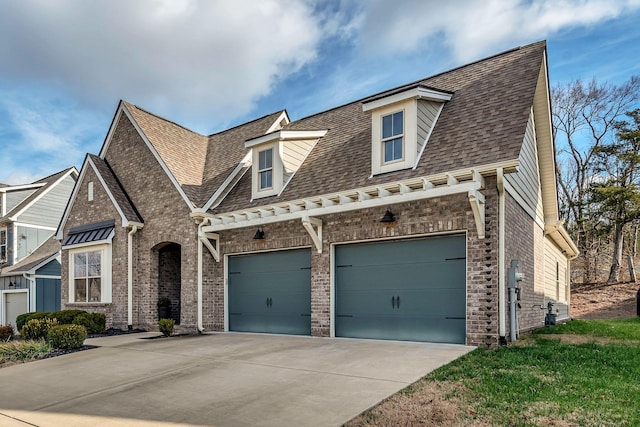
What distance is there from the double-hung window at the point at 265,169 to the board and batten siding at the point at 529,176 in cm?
645

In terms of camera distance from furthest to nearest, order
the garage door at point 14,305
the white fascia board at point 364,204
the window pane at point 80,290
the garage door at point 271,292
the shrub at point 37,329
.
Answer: the garage door at point 14,305 < the window pane at point 80,290 < the garage door at point 271,292 < the shrub at point 37,329 < the white fascia board at point 364,204

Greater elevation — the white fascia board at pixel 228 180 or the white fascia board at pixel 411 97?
the white fascia board at pixel 411 97

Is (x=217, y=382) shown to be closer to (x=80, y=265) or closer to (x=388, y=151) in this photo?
(x=388, y=151)

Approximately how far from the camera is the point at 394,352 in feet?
26.7

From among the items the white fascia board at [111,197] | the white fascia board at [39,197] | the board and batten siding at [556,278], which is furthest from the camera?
the white fascia board at [39,197]

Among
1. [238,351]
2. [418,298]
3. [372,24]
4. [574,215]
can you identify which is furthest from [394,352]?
[574,215]

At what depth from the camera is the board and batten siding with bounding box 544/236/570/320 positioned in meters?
14.6

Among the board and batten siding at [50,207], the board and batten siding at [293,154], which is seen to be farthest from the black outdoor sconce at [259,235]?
the board and batten siding at [50,207]

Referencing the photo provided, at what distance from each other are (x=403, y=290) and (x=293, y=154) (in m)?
5.24

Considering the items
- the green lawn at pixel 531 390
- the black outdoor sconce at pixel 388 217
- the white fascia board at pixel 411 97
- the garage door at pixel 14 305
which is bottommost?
the garage door at pixel 14 305

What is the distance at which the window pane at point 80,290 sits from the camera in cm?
1566

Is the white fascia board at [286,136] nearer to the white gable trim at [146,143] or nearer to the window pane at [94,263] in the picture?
the white gable trim at [146,143]

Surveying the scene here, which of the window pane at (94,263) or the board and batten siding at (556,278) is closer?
the board and batten siding at (556,278)

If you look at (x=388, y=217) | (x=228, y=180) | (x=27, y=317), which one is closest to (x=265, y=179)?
(x=228, y=180)
